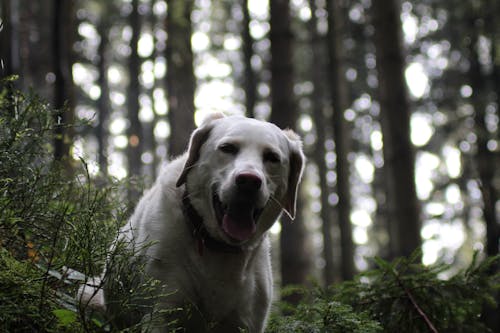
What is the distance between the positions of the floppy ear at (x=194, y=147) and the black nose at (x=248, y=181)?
479 millimetres

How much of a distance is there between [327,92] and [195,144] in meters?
26.1

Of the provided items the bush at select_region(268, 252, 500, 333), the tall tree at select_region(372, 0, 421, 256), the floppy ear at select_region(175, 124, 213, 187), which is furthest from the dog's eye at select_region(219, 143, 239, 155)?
the tall tree at select_region(372, 0, 421, 256)

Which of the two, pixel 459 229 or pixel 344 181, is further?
pixel 459 229

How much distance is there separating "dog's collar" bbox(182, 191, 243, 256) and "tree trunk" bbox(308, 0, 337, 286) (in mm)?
17182

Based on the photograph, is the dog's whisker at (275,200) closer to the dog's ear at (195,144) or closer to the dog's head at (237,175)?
the dog's head at (237,175)

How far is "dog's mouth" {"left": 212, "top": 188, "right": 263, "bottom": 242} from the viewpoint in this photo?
137 inches

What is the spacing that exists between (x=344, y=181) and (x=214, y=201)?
34.4 ft

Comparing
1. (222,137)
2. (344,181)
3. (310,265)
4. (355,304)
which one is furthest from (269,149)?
(344,181)

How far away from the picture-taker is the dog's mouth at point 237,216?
3479mm

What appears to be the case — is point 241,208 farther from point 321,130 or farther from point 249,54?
point 321,130

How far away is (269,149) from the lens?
12.4 feet

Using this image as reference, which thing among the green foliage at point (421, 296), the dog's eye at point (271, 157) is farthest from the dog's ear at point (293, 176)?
the green foliage at point (421, 296)

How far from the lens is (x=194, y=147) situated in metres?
3.81

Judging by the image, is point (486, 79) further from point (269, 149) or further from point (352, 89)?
point (269, 149)
